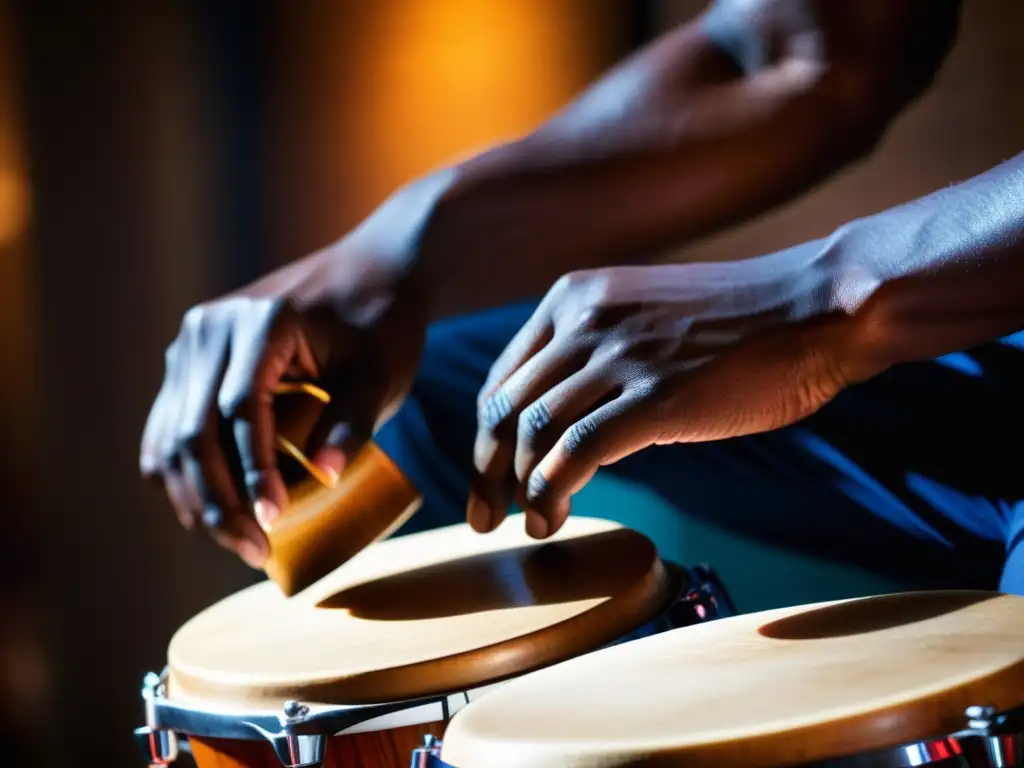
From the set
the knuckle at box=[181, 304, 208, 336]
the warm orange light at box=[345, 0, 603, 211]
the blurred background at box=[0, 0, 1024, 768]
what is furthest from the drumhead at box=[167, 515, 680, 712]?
the warm orange light at box=[345, 0, 603, 211]

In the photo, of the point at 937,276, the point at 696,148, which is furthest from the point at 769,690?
the point at 696,148

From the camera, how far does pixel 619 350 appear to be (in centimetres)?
58

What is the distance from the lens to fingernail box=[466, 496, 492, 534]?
644 mm

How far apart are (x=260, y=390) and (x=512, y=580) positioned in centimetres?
23

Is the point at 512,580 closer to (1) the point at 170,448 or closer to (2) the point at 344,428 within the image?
(2) the point at 344,428

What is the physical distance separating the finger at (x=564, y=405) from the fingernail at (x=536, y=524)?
0.12ft

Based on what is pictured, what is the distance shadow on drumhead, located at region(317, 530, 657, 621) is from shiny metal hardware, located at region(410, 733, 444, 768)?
0.15m

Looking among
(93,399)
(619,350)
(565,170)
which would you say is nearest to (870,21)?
(565,170)

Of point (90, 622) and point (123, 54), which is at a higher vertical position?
point (123, 54)

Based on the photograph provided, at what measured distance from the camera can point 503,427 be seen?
0.60 metres

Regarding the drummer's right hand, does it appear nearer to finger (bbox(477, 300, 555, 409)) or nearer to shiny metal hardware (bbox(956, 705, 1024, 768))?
finger (bbox(477, 300, 555, 409))

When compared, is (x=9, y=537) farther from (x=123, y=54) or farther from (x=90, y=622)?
(x=123, y=54)

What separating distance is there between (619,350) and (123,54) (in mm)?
1400

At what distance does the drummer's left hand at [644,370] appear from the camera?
57 centimetres
